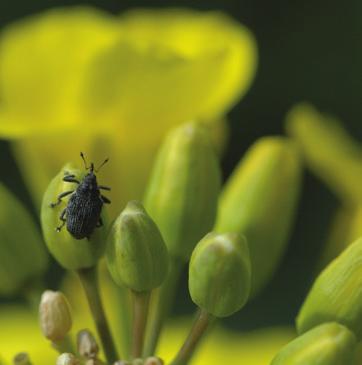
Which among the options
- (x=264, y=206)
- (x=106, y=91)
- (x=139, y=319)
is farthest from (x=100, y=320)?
(x=106, y=91)

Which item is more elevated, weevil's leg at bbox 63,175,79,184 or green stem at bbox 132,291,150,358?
weevil's leg at bbox 63,175,79,184

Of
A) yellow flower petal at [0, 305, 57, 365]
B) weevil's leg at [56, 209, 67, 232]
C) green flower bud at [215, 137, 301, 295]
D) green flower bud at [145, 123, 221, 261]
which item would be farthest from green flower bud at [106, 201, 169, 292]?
yellow flower petal at [0, 305, 57, 365]

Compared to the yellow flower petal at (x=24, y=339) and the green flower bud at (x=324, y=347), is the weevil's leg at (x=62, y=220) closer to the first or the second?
the green flower bud at (x=324, y=347)

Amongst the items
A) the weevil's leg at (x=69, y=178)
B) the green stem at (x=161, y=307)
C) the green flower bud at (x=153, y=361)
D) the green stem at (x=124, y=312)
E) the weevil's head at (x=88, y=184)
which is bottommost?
the green stem at (x=124, y=312)

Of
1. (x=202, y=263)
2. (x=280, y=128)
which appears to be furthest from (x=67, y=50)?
(x=280, y=128)

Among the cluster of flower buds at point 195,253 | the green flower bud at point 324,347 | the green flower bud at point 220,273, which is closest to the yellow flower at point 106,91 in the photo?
the cluster of flower buds at point 195,253

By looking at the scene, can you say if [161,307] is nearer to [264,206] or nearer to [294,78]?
[264,206]

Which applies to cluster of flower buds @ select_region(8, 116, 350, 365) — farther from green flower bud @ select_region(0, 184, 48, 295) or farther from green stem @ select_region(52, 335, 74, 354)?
green flower bud @ select_region(0, 184, 48, 295)
